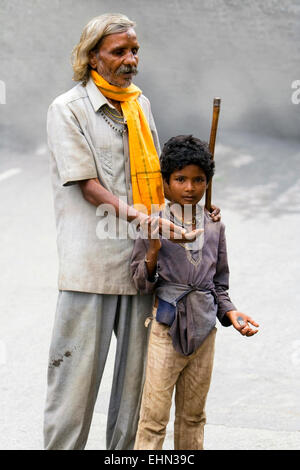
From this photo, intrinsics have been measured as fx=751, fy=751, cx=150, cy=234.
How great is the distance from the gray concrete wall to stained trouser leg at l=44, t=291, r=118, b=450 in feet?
21.1

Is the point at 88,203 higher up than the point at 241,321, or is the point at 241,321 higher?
the point at 88,203

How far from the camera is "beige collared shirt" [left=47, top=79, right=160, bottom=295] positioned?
2.55m

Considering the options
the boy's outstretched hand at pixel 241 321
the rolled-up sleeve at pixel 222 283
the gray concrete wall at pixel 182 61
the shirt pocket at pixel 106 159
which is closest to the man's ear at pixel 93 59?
the shirt pocket at pixel 106 159

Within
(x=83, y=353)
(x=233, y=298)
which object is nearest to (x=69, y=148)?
(x=83, y=353)

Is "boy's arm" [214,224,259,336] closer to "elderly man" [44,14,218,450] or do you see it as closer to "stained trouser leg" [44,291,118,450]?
"elderly man" [44,14,218,450]

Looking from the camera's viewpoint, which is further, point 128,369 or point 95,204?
point 128,369

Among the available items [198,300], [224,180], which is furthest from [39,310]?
[224,180]

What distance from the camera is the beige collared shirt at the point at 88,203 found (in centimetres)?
255

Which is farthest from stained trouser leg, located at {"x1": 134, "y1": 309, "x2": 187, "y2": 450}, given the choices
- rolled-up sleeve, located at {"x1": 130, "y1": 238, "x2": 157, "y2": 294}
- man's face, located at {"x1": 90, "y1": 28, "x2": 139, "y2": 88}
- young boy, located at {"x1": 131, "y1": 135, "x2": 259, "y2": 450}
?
man's face, located at {"x1": 90, "y1": 28, "x2": 139, "y2": 88}

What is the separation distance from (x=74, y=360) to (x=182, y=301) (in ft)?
1.53

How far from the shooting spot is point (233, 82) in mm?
9406

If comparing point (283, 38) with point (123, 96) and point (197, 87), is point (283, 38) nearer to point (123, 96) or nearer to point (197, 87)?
point (197, 87)

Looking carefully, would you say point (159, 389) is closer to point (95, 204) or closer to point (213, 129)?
point (95, 204)

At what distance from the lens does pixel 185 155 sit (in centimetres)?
246
